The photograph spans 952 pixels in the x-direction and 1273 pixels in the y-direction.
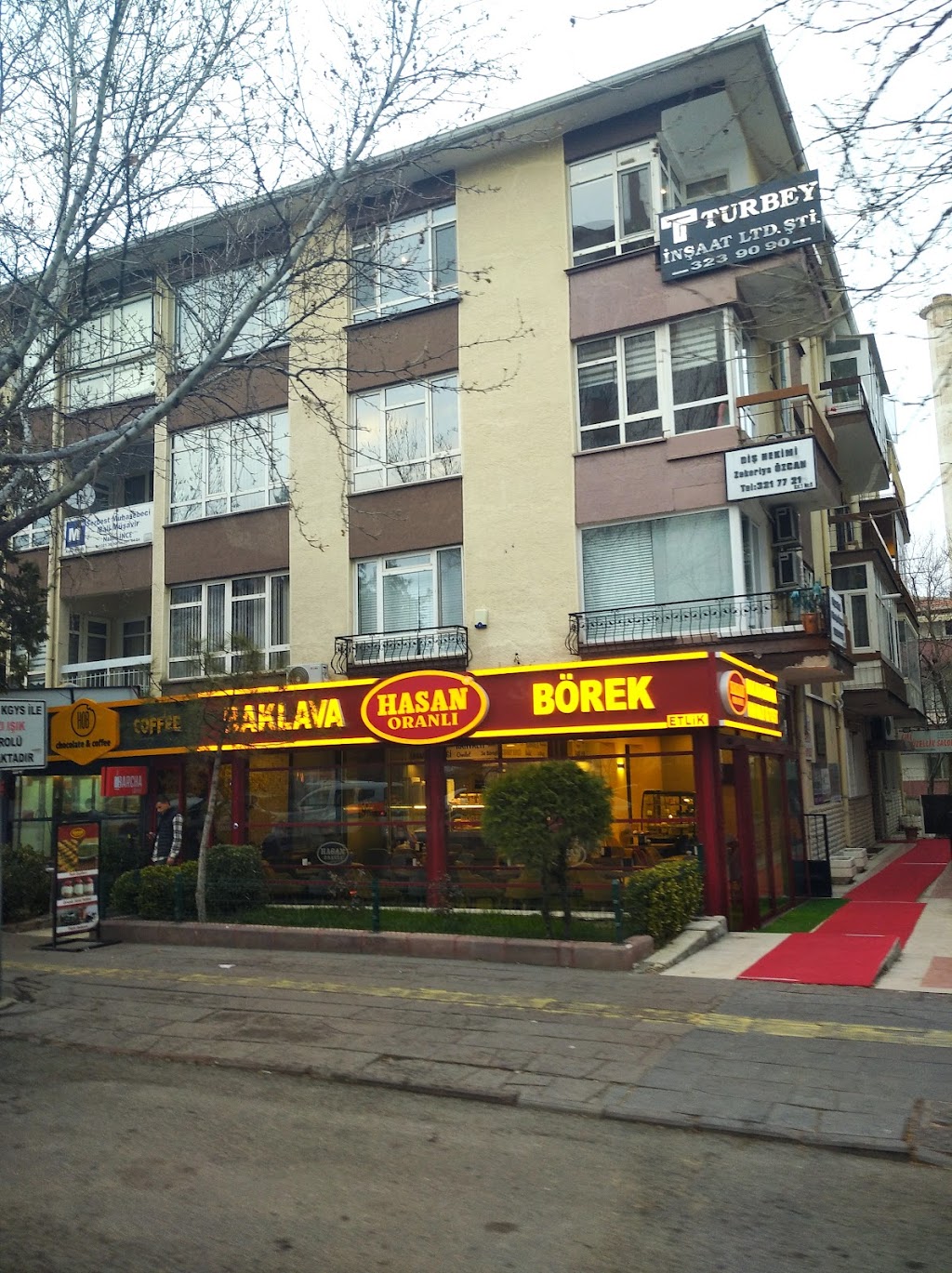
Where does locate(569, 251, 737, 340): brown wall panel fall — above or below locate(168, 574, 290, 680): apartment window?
above

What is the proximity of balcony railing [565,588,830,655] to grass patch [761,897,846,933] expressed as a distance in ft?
13.9

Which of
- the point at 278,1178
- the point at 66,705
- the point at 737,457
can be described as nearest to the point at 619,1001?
the point at 278,1178

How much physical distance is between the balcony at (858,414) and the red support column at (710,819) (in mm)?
10221

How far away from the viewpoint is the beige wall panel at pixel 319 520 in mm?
18109

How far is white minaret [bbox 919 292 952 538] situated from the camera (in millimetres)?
6117

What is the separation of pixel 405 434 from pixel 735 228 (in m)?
A: 6.43

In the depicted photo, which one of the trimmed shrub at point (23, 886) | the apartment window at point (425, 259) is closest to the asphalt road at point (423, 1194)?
the trimmed shrub at point (23, 886)

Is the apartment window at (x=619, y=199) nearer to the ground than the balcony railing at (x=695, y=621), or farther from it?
farther from it

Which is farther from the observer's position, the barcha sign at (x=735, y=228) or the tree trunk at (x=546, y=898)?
the barcha sign at (x=735, y=228)

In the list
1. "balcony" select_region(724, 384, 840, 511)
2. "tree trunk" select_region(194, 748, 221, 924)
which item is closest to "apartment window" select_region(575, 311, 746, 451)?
"balcony" select_region(724, 384, 840, 511)

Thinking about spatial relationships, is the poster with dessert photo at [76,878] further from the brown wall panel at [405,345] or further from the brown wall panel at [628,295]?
the brown wall panel at [628,295]

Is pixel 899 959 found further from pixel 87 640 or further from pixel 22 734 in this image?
pixel 87 640

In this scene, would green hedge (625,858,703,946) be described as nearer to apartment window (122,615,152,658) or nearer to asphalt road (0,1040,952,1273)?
asphalt road (0,1040,952,1273)

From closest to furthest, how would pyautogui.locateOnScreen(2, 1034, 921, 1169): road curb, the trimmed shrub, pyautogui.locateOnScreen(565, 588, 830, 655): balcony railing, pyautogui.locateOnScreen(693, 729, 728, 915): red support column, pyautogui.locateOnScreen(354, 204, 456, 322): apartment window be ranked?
pyautogui.locateOnScreen(2, 1034, 921, 1169): road curb
pyautogui.locateOnScreen(693, 729, 728, 915): red support column
pyautogui.locateOnScreen(565, 588, 830, 655): balcony railing
the trimmed shrub
pyautogui.locateOnScreen(354, 204, 456, 322): apartment window
